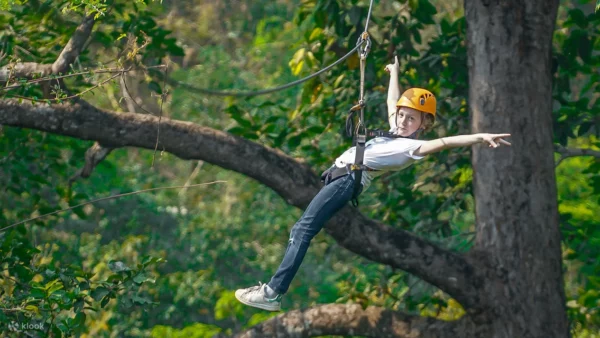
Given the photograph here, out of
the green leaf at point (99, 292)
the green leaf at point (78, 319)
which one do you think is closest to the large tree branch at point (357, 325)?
the green leaf at point (99, 292)

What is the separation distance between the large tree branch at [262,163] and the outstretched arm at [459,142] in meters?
2.06

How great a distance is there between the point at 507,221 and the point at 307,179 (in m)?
1.59

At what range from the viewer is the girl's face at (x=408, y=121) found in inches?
254

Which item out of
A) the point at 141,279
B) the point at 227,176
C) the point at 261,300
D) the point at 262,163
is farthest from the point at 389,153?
the point at 227,176

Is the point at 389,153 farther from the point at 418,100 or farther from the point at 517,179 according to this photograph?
the point at 517,179

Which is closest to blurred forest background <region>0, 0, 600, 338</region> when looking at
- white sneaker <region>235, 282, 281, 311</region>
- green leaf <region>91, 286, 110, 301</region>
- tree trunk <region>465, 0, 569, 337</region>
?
green leaf <region>91, 286, 110, 301</region>

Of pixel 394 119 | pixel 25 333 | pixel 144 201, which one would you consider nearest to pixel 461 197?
pixel 394 119

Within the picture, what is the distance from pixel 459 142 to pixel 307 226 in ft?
3.57

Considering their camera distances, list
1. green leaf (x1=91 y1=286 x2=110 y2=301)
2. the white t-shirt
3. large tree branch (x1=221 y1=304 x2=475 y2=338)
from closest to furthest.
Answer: the white t-shirt, green leaf (x1=91 y1=286 x2=110 y2=301), large tree branch (x1=221 y1=304 x2=475 y2=338)

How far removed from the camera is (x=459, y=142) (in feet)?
19.4

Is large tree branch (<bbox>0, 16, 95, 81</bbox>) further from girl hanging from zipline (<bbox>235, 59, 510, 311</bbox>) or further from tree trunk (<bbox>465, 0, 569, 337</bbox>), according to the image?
tree trunk (<bbox>465, 0, 569, 337</bbox>)

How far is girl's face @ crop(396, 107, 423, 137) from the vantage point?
6.45 metres

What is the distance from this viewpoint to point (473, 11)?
8.57 m

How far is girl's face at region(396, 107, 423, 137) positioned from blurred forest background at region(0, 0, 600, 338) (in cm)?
153
